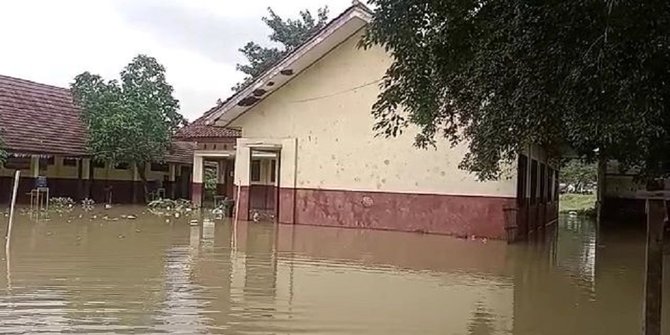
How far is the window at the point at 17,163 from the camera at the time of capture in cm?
2498

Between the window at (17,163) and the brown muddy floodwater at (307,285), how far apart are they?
9.33m

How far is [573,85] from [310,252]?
7.91 metres

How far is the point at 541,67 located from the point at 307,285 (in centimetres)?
420

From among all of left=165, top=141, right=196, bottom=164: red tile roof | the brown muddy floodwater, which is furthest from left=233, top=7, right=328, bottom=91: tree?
the brown muddy floodwater

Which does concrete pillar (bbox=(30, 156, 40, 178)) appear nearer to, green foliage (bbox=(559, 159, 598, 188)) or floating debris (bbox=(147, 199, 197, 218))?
floating debris (bbox=(147, 199, 197, 218))

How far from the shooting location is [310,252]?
44.7 ft

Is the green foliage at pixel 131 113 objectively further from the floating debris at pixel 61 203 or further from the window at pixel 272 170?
the window at pixel 272 170

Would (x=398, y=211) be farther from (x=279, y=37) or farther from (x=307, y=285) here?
(x=279, y=37)

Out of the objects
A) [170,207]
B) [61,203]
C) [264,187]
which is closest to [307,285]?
[264,187]

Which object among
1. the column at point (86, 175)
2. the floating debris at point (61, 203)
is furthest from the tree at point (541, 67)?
the column at point (86, 175)

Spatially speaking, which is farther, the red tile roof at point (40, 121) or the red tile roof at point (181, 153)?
the red tile roof at point (181, 153)

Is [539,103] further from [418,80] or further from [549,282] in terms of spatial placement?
[549,282]

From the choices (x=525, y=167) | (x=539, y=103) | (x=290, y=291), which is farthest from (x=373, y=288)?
(x=525, y=167)

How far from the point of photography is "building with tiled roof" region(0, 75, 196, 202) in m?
26.0
